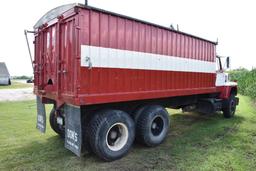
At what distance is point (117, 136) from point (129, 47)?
203 centimetres

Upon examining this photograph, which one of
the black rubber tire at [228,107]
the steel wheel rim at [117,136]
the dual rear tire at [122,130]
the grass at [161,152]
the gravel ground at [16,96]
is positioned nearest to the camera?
the grass at [161,152]

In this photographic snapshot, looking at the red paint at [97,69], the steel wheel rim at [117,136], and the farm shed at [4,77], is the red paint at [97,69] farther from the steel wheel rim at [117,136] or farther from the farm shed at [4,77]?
the farm shed at [4,77]

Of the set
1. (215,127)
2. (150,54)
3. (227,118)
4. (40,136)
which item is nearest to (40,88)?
(40,136)

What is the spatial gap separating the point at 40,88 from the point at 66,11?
84.8 inches

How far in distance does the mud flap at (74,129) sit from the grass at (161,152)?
35cm

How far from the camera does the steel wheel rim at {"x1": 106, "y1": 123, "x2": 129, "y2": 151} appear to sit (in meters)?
5.30

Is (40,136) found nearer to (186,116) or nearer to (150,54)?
(150,54)

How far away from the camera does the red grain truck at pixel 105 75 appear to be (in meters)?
4.68

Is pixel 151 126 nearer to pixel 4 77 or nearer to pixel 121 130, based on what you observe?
pixel 121 130

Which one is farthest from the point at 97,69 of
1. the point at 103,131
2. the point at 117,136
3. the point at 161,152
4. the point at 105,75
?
the point at 161,152

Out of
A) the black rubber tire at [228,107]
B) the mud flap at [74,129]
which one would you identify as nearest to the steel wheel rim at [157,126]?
the mud flap at [74,129]

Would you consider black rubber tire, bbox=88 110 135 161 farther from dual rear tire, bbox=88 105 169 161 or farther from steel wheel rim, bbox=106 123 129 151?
steel wheel rim, bbox=106 123 129 151

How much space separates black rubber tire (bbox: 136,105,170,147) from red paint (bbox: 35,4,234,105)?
0.41m

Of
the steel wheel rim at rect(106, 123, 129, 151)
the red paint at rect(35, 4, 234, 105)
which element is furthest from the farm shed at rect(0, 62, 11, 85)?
the steel wheel rim at rect(106, 123, 129, 151)
